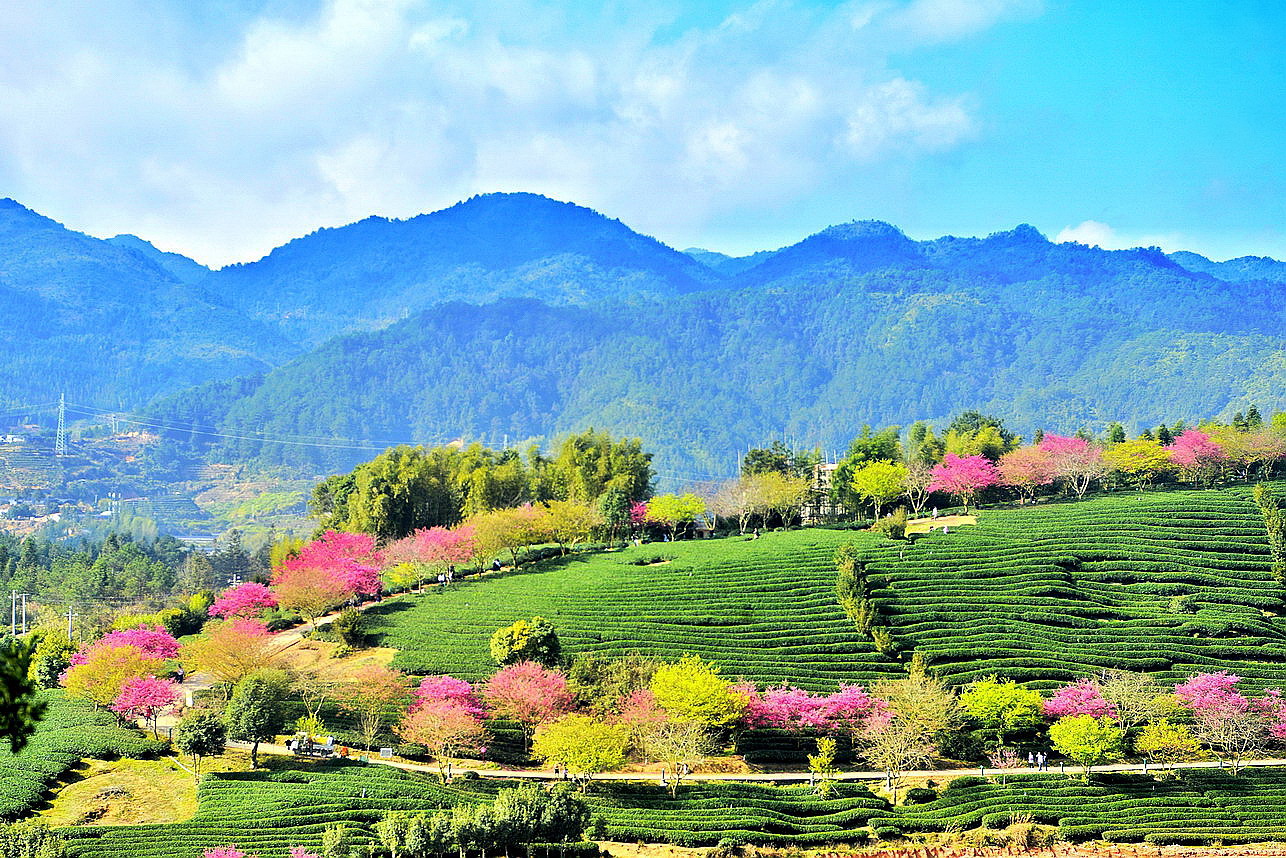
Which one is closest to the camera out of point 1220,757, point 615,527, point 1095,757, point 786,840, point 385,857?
point 385,857

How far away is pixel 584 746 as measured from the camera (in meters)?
50.3

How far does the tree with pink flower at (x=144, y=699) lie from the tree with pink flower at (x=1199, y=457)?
86.8m

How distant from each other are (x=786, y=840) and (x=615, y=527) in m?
45.8

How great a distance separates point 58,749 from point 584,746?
27.9 meters

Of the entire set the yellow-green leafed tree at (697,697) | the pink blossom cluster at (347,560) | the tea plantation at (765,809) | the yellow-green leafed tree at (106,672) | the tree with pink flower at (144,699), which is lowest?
the tea plantation at (765,809)

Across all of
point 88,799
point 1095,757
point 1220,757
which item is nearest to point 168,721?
point 88,799

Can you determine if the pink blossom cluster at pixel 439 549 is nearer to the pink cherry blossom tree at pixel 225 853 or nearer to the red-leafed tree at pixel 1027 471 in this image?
the pink cherry blossom tree at pixel 225 853

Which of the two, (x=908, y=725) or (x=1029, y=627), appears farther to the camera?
(x=1029, y=627)

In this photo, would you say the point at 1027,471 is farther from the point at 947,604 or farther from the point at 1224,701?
the point at 1224,701

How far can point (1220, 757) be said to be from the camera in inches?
2207

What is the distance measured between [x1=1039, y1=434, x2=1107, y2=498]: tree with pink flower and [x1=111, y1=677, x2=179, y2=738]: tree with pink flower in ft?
253

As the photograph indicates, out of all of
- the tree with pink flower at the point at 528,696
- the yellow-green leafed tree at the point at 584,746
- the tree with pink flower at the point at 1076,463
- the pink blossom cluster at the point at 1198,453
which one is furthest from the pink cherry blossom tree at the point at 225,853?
the pink blossom cluster at the point at 1198,453

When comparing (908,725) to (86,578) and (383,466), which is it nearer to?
(383,466)

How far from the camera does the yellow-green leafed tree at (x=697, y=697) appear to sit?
176 ft
